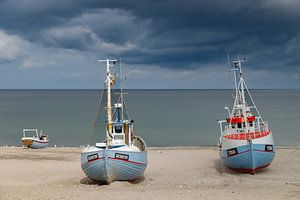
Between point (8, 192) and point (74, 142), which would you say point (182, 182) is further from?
point (74, 142)

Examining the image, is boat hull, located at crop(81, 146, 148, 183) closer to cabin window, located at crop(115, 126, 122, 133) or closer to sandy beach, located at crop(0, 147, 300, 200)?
sandy beach, located at crop(0, 147, 300, 200)

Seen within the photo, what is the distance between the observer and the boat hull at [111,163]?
2038cm

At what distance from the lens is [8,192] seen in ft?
65.8

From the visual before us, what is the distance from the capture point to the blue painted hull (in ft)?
80.8

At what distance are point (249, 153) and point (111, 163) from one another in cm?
953

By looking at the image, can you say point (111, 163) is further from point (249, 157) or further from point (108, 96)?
point (249, 157)

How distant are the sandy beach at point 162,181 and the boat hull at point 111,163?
0.51 meters

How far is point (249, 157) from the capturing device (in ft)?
81.3

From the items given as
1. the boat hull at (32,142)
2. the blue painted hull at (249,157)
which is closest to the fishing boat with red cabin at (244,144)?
the blue painted hull at (249,157)

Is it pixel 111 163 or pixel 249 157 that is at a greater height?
pixel 111 163

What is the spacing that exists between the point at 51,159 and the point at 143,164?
15.3 meters

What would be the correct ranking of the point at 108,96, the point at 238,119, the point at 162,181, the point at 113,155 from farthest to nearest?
1. the point at 238,119
2. the point at 162,181
3. the point at 108,96
4. the point at 113,155

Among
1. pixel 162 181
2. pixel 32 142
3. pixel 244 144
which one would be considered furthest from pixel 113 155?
pixel 32 142

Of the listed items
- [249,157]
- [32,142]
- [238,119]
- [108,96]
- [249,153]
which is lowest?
[32,142]
